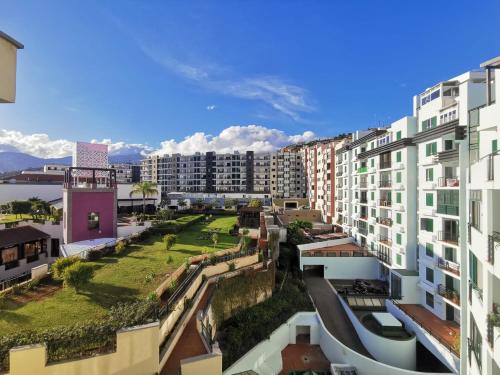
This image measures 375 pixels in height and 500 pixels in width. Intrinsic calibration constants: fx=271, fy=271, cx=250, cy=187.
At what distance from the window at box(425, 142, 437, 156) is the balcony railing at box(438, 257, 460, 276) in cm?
954

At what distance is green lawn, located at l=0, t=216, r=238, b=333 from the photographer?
1129cm

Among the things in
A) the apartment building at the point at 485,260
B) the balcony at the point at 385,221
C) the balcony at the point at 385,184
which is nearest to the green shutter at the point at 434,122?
the balcony at the point at 385,184

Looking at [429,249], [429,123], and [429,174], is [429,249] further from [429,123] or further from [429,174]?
[429,123]

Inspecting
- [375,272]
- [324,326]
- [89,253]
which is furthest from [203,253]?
[375,272]

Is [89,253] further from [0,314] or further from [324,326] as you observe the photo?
[324,326]

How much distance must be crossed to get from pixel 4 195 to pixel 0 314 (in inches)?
1768

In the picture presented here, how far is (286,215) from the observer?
181 ft

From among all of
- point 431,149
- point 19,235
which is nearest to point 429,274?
point 431,149

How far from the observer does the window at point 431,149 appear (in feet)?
81.4

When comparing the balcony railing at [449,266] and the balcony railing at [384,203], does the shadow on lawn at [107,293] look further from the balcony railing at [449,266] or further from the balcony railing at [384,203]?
the balcony railing at [384,203]

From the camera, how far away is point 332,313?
1014 inches

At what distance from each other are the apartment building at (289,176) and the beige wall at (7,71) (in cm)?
8409

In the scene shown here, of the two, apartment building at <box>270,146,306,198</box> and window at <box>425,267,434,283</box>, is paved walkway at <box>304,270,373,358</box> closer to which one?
window at <box>425,267,434,283</box>

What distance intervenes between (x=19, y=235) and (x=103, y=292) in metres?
18.6
